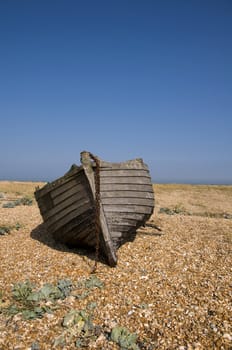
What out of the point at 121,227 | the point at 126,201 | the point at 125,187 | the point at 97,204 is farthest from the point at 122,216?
the point at 97,204

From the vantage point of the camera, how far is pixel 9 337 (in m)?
3.63

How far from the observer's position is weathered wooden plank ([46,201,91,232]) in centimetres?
600

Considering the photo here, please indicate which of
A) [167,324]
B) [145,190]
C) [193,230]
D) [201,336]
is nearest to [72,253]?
[145,190]

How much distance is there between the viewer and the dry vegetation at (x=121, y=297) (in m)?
3.63

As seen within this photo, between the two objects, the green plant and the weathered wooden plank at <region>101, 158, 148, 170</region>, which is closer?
the weathered wooden plank at <region>101, 158, 148, 170</region>

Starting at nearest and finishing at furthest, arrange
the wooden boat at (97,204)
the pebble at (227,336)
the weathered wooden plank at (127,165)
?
the pebble at (227,336) < the wooden boat at (97,204) < the weathered wooden plank at (127,165)

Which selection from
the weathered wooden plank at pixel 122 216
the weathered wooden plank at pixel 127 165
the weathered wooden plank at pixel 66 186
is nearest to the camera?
the weathered wooden plank at pixel 122 216

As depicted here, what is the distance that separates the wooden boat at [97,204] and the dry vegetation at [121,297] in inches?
22.6

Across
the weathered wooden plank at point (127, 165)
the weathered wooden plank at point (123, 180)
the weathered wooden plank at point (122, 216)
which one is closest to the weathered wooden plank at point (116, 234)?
the weathered wooden plank at point (122, 216)

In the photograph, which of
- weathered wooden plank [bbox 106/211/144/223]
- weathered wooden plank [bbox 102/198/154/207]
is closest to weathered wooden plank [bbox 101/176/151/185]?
weathered wooden plank [bbox 102/198/154/207]

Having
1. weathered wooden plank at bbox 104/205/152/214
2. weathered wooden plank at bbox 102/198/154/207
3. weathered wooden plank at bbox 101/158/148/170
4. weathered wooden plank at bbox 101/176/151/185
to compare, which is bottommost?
weathered wooden plank at bbox 104/205/152/214

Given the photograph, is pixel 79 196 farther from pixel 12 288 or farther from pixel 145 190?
pixel 12 288

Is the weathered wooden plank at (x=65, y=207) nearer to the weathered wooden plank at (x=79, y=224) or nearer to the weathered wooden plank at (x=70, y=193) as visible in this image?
the weathered wooden plank at (x=70, y=193)

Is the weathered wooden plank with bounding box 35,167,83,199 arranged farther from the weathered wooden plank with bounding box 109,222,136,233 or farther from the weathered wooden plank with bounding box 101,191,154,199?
the weathered wooden plank with bounding box 109,222,136,233
